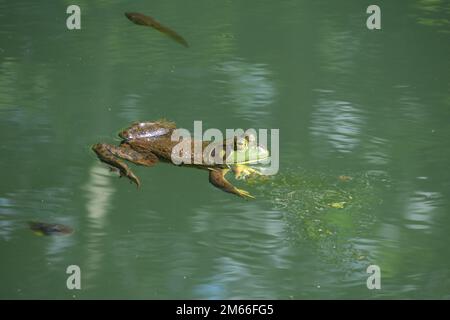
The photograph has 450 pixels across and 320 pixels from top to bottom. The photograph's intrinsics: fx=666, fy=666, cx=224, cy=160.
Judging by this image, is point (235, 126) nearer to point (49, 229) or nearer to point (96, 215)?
point (96, 215)

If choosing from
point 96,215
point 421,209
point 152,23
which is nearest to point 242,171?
point 96,215

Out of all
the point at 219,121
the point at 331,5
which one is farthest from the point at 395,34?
the point at 219,121

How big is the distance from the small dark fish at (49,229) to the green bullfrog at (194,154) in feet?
1.87

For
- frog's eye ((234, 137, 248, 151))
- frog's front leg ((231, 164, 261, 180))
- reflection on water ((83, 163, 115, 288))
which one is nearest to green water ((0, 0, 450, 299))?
reflection on water ((83, 163, 115, 288))

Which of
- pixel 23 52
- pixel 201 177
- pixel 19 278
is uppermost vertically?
pixel 23 52

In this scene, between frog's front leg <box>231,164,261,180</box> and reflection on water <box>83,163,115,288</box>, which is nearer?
reflection on water <box>83,163,115,288</box>

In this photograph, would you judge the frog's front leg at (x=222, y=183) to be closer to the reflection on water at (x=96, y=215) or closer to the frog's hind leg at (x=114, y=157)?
the frog's hind leg at (x=114, y=157)

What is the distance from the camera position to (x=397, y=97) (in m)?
5.54

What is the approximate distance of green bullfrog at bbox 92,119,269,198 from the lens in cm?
437

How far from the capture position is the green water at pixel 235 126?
369 centimetres

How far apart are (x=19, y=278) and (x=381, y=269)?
199 centimetres

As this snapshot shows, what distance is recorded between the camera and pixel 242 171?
4.42m

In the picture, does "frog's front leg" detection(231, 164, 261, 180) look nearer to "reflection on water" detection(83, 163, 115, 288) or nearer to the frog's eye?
the frog's eye

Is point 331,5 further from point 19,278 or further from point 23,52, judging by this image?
point 19,278
